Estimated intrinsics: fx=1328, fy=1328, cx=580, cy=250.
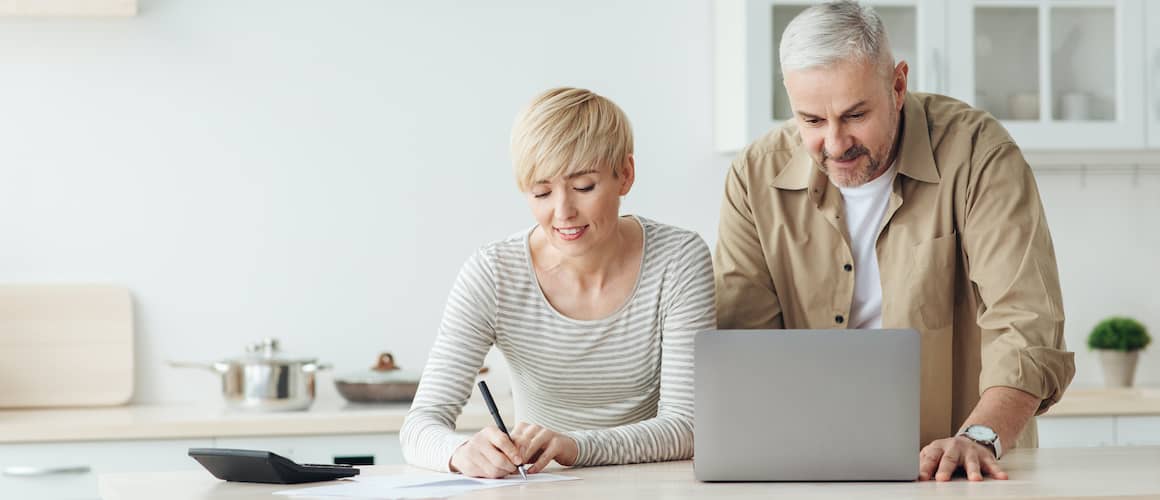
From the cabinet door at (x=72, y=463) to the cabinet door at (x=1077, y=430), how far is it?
198cm

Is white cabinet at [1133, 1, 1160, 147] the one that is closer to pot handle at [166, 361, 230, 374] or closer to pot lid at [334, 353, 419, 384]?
pot lid at [334, 353, 419, 384]

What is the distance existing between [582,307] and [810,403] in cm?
52

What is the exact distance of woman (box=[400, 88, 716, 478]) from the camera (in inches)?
74.8

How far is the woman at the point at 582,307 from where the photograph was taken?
6.23ft

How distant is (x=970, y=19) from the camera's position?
3.38 metres

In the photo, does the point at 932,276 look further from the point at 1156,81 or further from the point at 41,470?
the point at 41,470

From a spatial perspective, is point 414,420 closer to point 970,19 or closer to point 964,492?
point 964,492

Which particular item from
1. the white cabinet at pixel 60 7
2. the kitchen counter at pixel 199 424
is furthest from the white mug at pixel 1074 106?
the white cabinet at pixel 60 7

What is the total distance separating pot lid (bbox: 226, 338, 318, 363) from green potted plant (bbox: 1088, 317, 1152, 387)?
2129mm

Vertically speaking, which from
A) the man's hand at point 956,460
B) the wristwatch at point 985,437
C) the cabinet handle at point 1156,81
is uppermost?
the cabinet handle at point 1156,81

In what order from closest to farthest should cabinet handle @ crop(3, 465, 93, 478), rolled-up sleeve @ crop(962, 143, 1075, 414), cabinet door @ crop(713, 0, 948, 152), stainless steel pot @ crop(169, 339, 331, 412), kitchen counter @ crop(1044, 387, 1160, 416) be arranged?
rolled-up sleeve @ crop(962, 143, 1075, 414)
cabinet handle @ crop(3, 465, 93, 478)
stainless steel pot @ crop(169, 339, 331, 412)
kitchen counter @ crop(1044, 387, 1160, 416)
cabinet door @ crop(713, 0, 948, 152)

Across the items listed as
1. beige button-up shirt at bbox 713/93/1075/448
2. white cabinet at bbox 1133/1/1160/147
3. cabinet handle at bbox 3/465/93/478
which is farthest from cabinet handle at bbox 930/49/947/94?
cabinet handle at bbox 3/465/93/478

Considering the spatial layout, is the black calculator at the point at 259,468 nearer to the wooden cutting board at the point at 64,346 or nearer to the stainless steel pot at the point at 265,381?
the stainless steel pot at the point at 265,381

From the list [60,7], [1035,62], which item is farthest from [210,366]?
[1035,62]
